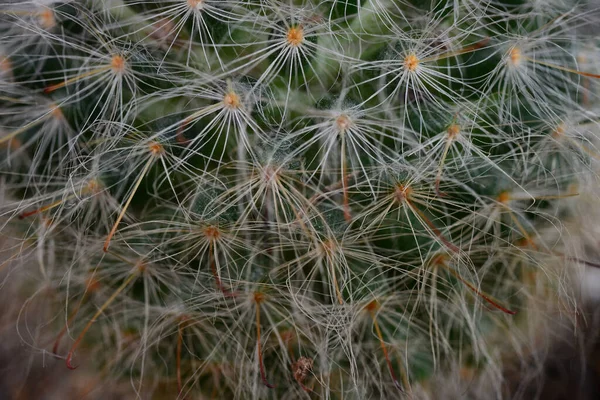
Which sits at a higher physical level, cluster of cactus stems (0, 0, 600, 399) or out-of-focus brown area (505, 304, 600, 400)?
cluster of cactus stems (0, 0, 600, 399)

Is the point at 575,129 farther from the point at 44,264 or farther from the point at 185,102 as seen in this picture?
the point at 44,264

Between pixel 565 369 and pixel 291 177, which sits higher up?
pixel 291 177

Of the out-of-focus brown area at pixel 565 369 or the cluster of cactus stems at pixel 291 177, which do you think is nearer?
the cluster of cactus stems at pixel 291 177

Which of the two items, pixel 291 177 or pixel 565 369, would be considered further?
pixel 565 369

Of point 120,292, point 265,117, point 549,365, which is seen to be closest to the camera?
point 265,117

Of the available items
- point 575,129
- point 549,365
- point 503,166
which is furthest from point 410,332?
point 549,365

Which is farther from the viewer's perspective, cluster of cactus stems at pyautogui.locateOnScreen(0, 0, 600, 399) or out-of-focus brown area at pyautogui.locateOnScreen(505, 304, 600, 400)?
out-of-focus brown area at pyautogui.locateOnScreen(505, 304, 600, 400)

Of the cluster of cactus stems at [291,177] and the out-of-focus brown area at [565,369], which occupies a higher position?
the cluster of cactus stems at [291,177]

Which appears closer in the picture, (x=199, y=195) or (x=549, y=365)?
(x=199, y=195)
